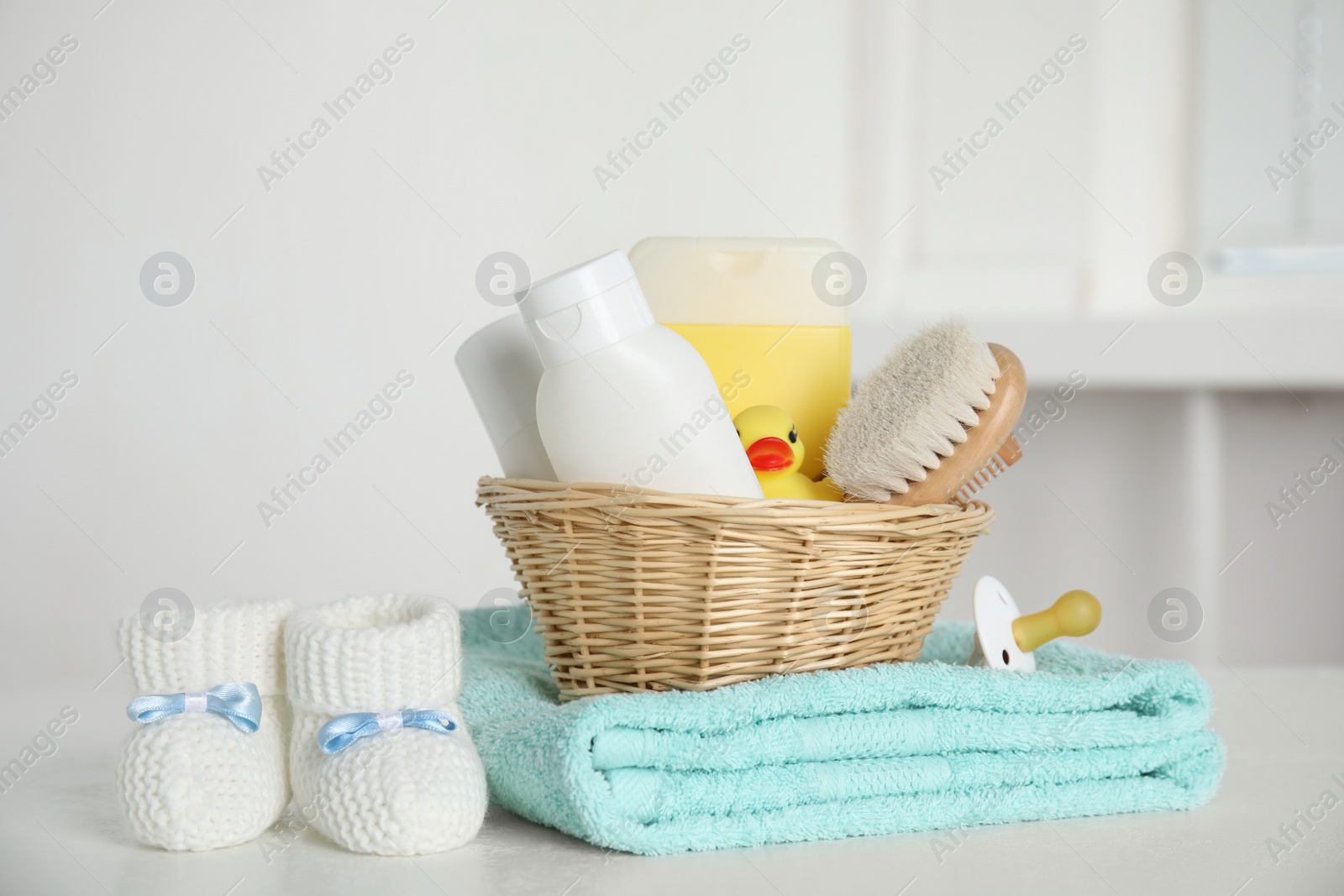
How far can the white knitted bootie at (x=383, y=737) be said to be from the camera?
0.44 metres

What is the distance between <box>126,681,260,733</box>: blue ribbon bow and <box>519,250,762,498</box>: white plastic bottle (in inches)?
6.9

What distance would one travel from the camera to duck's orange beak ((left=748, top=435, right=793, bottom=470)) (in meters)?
0.58

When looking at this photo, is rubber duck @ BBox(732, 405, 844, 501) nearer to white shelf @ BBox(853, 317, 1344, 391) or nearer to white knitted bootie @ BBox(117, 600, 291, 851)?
white knitted bootie @ BBox(117, 600, 291, 851)

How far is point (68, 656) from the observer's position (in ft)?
4.33

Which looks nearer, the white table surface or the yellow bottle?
the white table surface

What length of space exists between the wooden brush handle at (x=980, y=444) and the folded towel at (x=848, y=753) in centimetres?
8

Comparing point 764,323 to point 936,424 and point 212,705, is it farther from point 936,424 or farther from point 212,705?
point 212,705

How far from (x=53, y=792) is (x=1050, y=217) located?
139cm

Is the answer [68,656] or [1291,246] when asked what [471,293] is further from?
[1291,246]

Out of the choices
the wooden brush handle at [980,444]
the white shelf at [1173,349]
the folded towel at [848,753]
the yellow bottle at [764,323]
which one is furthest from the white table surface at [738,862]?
the white shelf at [1173,349]

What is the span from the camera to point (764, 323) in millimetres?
677

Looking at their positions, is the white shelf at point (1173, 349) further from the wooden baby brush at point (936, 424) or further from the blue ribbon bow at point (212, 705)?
the blue ribbon bow at point (212, 705)

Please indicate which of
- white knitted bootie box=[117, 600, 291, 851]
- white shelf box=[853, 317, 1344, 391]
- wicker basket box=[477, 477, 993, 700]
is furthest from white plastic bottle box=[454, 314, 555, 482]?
white shelf box=[853, 317, 1344, 391]

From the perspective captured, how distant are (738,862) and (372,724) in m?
0.16
